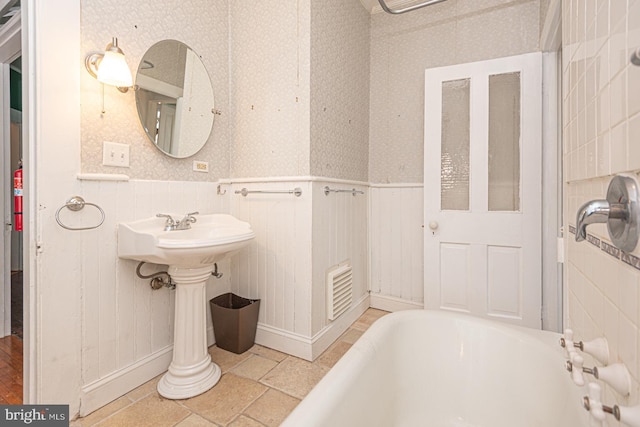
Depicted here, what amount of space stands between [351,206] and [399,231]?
53cm

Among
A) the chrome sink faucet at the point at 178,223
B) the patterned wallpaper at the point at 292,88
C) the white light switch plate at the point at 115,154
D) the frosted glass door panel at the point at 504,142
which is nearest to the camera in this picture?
the white light switch plate at the point at 115,154

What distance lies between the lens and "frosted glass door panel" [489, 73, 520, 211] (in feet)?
6.55

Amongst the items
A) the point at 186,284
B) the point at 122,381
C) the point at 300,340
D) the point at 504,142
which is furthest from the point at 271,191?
the point at 504,142

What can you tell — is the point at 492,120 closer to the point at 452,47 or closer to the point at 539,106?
the point at 539,106

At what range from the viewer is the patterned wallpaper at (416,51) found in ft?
7.03

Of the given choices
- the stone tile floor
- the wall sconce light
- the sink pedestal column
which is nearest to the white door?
the stone tile floor

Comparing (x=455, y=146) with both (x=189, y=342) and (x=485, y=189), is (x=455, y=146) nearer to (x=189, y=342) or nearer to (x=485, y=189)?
(x=485, y=189)

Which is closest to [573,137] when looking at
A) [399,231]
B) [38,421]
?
[399,231]

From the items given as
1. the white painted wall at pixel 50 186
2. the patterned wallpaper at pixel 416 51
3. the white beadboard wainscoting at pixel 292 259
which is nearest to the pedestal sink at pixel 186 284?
the white painted wall at pixel 50 186

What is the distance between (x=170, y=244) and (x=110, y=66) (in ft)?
2.91

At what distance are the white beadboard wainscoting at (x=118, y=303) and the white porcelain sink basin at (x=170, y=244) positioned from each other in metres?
0.07

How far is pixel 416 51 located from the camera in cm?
250

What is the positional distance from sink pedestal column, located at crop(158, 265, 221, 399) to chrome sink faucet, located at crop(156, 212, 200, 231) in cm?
24

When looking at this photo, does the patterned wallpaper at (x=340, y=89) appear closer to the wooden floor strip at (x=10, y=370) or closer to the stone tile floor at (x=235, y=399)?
the stone tile floor at (x=235, y=399)
